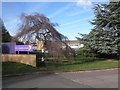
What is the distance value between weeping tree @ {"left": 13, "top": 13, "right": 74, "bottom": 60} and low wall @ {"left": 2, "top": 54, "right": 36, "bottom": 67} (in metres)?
2.03

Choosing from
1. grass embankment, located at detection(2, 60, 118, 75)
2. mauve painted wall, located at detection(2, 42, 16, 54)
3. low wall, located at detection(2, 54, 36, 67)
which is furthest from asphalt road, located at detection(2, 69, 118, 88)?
mauve painted wall, located at detection(2, 42, 16, 54)

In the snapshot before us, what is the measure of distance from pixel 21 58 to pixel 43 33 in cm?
336

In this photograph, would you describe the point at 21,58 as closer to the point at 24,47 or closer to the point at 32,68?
the point at 24,47

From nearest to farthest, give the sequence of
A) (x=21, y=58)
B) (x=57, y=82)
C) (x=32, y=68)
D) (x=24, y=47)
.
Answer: (x=57, y=82) < (x=32, y=68) < (x=21, y=58) < (x=24, y=47)

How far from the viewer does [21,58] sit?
22703 mm

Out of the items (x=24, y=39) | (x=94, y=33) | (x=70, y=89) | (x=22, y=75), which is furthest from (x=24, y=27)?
(x=70, y=89)

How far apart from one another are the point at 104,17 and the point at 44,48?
11.3 m

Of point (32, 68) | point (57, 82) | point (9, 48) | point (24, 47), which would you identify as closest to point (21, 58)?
point (24, 47)

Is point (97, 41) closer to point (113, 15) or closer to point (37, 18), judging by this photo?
point (113, 15)

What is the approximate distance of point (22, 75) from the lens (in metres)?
16.2

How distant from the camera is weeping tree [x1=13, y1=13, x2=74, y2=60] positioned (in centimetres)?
2417

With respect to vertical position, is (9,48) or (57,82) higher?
(9,48)

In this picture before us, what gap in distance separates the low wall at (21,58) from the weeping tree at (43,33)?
203 cm

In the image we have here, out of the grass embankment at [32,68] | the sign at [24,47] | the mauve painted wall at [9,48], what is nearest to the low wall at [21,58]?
the grass embankment at [32,68]
